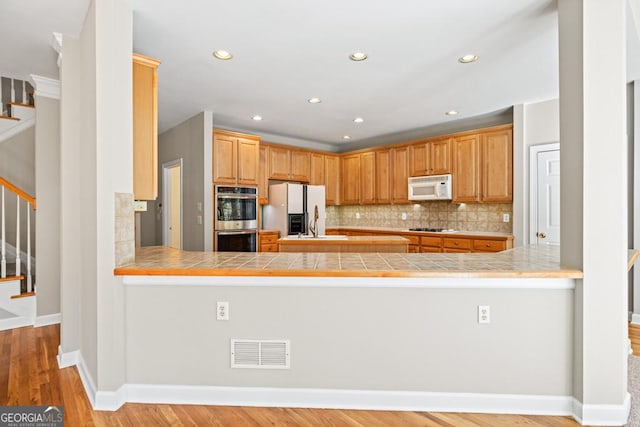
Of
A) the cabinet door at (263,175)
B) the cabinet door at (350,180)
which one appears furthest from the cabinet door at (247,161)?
the cabinet door at (350,180)

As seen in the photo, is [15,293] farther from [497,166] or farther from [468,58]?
[497,166]

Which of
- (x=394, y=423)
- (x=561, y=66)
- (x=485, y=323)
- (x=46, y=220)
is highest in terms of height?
(x=561, y=66)

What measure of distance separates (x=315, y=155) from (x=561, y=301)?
5.06 m

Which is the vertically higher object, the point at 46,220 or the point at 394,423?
the point at 46,220

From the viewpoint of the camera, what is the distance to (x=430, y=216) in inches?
231

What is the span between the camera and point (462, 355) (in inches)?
81.8

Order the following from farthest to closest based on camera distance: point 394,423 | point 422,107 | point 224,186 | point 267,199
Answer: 1. point 267,199
2. point 224,186
3. point 422,107
4. point 394,423

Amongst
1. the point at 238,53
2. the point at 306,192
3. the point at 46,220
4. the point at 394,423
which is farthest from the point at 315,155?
the point at 394,423

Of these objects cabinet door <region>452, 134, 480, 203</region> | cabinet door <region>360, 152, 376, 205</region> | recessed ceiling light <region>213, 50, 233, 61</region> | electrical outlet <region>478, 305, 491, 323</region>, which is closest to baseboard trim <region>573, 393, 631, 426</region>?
Answer: electrical outlet <region>478, 305, 491, 323</region>

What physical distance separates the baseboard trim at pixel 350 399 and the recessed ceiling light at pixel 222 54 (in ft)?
8.44

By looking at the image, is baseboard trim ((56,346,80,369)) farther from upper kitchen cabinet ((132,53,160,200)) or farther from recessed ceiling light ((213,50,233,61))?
recessed ceiling light ((213,50,233,61))

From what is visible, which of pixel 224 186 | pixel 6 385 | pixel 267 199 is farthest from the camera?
pixel 267 199

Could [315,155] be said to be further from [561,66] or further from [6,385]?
[6,385]

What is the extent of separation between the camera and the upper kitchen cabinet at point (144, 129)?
2.45 metres
